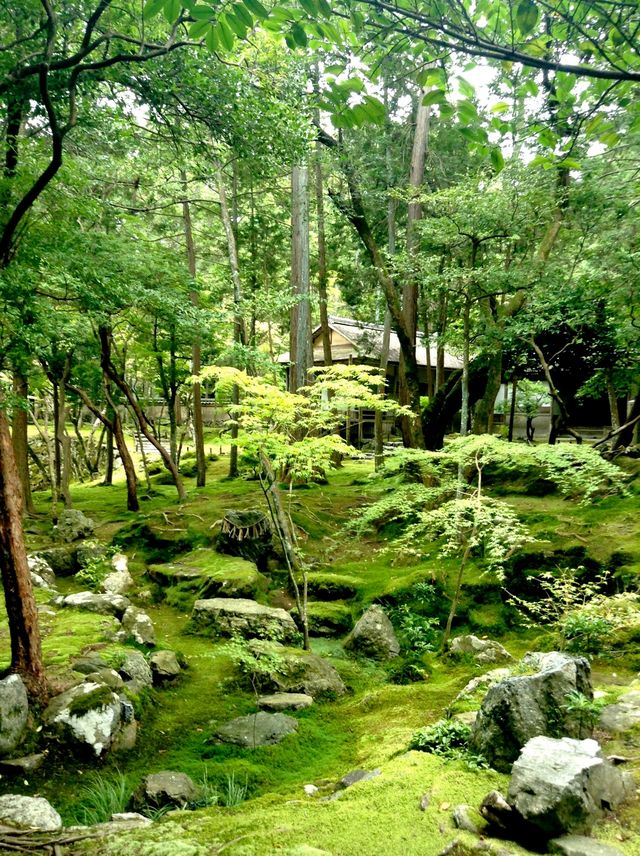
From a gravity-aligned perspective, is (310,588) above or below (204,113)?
below

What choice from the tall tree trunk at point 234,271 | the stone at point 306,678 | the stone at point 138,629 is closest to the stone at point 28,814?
the stone at point 306,678

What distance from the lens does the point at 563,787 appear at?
2.01 metres

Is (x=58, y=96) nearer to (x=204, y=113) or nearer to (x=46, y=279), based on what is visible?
(x=204, y=113)

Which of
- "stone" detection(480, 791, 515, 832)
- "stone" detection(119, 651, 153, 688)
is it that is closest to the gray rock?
"stone" detection(119, 651, 153, 688)

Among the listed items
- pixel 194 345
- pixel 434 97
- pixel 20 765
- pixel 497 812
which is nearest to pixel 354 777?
pixel 497 812

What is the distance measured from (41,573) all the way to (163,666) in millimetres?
4038

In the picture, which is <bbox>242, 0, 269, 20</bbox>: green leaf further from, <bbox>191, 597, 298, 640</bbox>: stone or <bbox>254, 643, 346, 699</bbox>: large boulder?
<bbox>191, 597, 298, 640</bbox>: stone

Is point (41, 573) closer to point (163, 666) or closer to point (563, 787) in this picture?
point (163, 666)

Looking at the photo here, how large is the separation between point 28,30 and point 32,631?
19.6 feet

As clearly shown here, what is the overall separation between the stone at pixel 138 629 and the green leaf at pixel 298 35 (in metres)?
6.11

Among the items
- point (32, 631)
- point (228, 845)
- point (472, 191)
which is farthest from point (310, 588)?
point (472, 191)

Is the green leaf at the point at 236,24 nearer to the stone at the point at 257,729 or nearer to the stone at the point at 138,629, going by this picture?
the stone at the point at 257,729

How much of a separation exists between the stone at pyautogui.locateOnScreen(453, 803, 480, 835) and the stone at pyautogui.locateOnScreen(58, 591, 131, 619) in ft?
18.4

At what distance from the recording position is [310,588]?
27.0 feet
